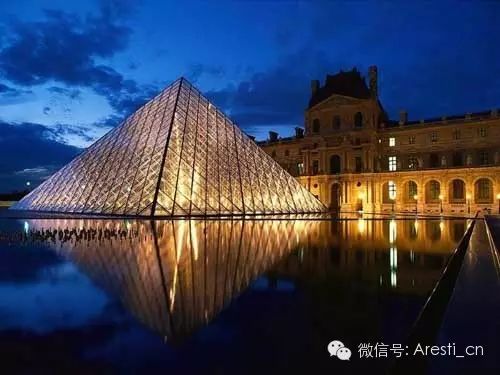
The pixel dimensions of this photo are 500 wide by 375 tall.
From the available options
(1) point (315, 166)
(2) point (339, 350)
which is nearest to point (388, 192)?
(1) point (315, 166)

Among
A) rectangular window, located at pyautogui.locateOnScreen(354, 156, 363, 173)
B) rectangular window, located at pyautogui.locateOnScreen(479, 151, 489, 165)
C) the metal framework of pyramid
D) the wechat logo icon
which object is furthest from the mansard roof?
the wechat logo icon

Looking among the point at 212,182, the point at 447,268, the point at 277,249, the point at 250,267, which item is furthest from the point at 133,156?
the point at 447,268

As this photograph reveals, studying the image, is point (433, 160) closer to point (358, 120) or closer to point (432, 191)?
point (432, 191)

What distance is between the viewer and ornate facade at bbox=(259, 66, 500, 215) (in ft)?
135

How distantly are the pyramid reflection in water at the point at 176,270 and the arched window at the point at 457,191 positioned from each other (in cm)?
3599

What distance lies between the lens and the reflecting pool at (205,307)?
3.51 m

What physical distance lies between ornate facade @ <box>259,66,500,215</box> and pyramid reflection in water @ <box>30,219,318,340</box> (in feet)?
113

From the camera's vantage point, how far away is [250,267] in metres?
7.92

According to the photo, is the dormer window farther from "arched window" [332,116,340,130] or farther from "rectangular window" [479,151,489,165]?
"rectangular window" [479,151,489,165]

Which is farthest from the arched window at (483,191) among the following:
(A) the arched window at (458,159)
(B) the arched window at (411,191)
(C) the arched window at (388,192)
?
(C) the arched window at (388,192)

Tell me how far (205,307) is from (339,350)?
6.68 ft

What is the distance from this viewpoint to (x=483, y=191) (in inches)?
1640

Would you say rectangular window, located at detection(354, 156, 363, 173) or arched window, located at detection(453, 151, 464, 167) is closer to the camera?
arched window, located at detection(453, 151, 464, 167)

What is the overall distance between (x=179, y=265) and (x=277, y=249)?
340 centimetres
